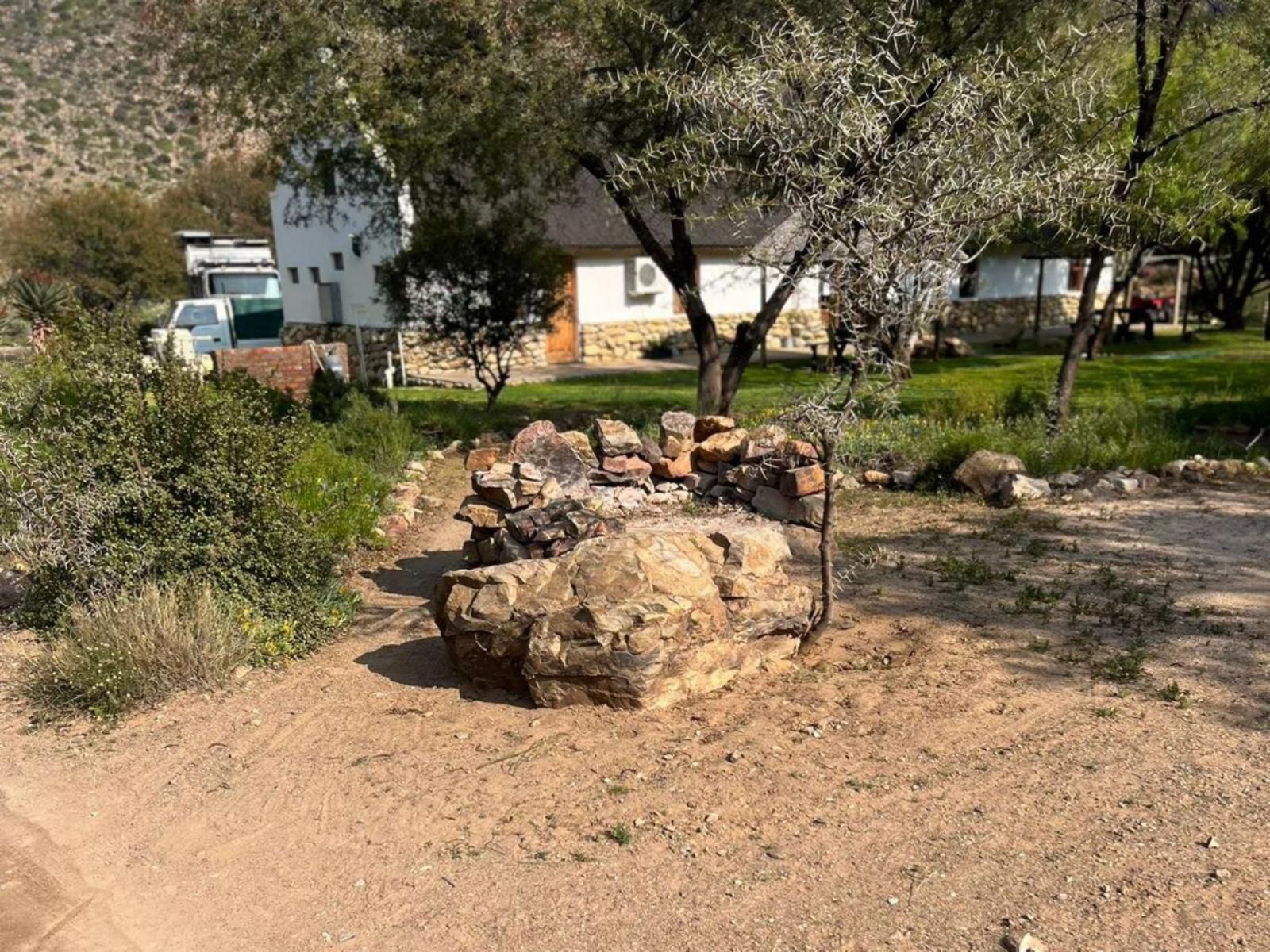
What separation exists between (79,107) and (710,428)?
5420 cm

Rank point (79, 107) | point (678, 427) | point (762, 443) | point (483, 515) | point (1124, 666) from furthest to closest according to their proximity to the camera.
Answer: point (79, 107)
point (678, 427)
point (762, 443)
point (483, 515)
point (1124, 666)

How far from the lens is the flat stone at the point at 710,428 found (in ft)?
29.8

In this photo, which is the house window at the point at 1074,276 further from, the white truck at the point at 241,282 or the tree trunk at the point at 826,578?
the tree trunk at the point at 826,578

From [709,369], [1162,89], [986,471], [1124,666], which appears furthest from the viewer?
[709,369]

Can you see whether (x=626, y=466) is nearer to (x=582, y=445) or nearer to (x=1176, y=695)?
(x=582, y=445)

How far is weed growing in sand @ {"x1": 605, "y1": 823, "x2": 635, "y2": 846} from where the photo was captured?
3.91 m

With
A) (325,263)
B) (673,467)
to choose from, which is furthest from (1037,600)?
(325,263)

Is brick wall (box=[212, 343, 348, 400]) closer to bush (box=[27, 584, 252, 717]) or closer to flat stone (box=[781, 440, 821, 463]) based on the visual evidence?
flat stone (box=[781, 440, 821, 463])

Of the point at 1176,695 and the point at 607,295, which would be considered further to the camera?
the point at 607,295

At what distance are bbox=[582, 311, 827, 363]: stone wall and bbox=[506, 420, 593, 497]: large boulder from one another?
48.4 ft

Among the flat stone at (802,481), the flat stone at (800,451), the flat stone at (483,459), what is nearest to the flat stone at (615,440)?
the flat stone at (483,459)

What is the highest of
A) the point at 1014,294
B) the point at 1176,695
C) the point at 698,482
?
the point at 1014,294

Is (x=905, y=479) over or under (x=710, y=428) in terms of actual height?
under

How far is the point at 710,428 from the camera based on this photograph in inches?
360
